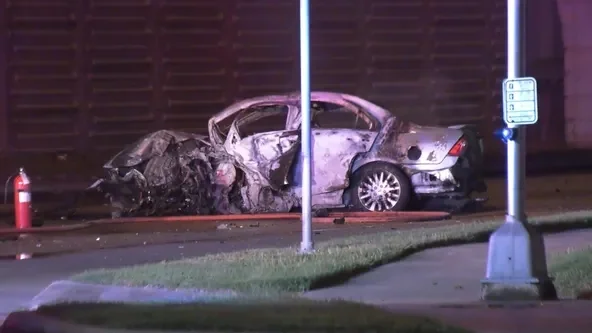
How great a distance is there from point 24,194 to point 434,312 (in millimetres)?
8397

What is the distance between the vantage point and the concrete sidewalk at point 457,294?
25.3ft

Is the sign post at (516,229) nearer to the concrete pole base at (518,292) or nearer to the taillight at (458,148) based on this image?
the concrete pole base at (518,292)

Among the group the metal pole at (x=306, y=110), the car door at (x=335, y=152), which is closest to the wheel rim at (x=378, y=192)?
the car door at (x=335, y=152)

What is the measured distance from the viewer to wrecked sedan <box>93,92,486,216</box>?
50.4ft

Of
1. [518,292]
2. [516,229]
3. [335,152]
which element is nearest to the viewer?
[518,292]

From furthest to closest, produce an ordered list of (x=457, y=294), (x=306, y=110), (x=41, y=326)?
(x=306, y=110) → (x=457, y=294) → (x=41, y=326)

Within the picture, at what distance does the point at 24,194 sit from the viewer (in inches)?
596

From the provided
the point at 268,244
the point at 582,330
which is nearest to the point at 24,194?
the point at 268,244

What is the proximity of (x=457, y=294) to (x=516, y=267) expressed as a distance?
0.78 m

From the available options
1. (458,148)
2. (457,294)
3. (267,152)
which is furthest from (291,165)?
(457,294)

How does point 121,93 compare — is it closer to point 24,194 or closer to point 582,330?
point 24,194

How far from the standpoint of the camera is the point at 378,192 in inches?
609

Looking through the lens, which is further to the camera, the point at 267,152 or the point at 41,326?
the point at 267,152

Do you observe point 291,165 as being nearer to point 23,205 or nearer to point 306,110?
point 23,205
